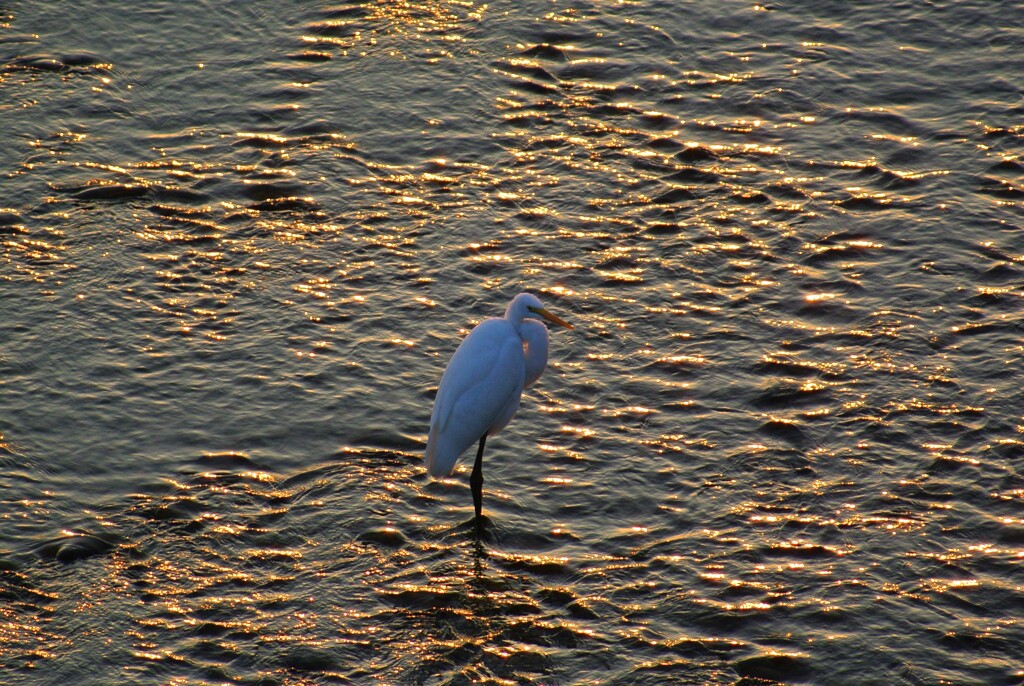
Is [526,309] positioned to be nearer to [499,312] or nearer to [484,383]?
[484,383]

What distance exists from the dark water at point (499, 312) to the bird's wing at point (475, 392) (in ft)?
1.17

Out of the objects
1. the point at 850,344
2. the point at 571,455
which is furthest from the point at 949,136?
the point at 571,455

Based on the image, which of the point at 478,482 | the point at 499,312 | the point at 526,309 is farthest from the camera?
the point at 499,312

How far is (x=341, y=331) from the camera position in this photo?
7.43m

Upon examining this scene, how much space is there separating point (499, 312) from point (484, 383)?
141 centimetres

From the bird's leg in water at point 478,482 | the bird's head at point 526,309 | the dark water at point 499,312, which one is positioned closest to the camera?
the dark water at point 499,312

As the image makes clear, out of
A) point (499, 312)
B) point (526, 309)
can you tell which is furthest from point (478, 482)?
point (499, 312)

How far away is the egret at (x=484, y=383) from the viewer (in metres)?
6.11

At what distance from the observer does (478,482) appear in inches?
242

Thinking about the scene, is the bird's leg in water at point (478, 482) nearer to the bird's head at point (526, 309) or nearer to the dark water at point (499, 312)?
the dark water at point (499, 312)

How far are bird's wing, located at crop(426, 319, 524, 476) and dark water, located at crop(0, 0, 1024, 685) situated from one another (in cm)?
36

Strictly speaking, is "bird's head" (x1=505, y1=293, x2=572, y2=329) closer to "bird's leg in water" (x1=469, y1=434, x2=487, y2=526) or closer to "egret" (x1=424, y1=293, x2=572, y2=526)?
"egret" (x1=424, y1=293, x2=572, y2=526)

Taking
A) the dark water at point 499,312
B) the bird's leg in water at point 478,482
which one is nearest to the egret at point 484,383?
the bird's leg in water at point 478,482

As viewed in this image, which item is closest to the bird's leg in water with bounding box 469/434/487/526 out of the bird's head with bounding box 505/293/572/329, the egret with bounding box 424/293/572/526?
the egret with bounding box 424/293/572/526
